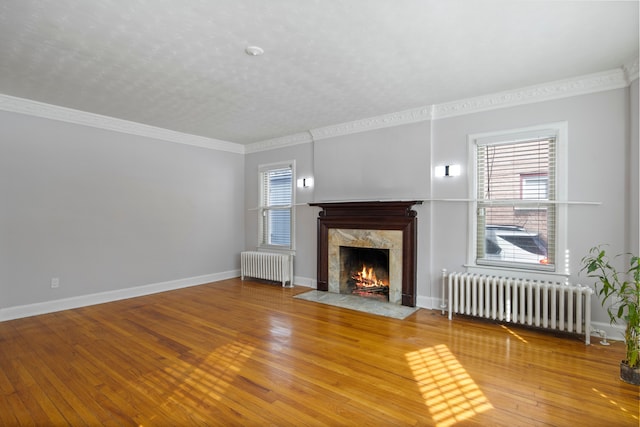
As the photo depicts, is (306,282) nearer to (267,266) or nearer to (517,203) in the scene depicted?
(267,266)

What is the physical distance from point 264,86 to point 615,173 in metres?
4.00

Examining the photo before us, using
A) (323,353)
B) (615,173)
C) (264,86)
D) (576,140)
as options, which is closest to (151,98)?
(264,86)

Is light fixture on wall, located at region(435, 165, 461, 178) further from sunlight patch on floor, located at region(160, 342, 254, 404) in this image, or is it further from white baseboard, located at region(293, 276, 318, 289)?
sunlight patch on floor, located at region(160, 342, 254, 404)

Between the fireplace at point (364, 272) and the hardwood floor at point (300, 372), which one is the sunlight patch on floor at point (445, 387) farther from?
the fireplace at point (364, 272)

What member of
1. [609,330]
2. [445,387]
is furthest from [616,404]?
[609,330]

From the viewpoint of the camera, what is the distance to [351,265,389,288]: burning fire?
5.55m

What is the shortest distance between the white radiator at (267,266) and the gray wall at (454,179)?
0.94ft

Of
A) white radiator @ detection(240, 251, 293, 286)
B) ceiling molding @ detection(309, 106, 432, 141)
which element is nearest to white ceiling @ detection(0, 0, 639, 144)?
ceiling molding @ detection(309, 106, 432, 141)

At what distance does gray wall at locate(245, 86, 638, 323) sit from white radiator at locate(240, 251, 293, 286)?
287 mm

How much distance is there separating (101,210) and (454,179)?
5.32m

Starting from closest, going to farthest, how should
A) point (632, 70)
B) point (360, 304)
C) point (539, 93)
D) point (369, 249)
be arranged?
point (632, 70) < point (539, 93) < point (360, 304) < point (369, 249)

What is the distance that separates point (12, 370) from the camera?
9.38ft

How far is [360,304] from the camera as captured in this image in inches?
191

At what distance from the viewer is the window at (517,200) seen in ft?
12.6
